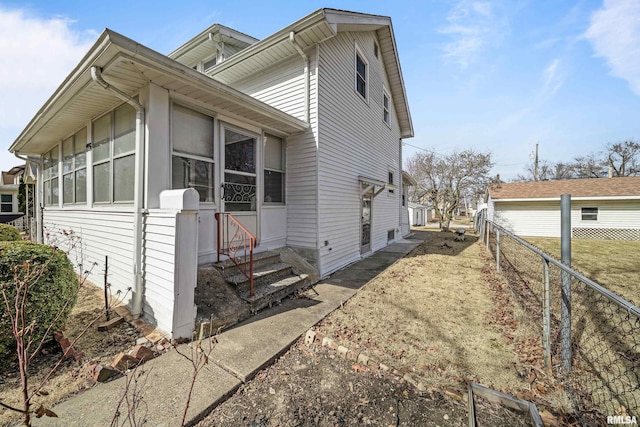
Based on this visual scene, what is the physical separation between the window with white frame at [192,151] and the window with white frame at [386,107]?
816 cm

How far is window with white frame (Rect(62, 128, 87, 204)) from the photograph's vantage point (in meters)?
5.76

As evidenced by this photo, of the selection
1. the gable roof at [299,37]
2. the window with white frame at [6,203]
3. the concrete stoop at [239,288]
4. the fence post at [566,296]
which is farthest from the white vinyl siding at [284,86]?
the window with white frame at [6,203]

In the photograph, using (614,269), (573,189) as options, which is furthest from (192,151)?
(573,189)

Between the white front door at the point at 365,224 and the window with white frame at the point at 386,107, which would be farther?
the window with white frame at the point at 386,107

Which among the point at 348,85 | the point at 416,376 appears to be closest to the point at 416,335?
the point at 416,376

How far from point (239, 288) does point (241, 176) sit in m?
2.29

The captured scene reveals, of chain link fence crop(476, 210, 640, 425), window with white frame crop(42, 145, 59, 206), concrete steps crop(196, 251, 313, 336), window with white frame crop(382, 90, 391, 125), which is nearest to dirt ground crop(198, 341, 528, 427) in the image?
chain link fence crop(476, 210, 640, 425)

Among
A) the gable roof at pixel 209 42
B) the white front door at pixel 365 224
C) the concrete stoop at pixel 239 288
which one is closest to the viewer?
the concrete stoop at pixel 239 288

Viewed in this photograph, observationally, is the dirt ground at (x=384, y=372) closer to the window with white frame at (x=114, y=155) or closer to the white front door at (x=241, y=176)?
the window with white frame at (x=114, y=155)

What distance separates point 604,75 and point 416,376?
15.2m

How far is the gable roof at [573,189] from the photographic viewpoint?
47.8ft

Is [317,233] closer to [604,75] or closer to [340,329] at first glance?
[340,329]

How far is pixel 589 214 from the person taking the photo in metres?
15.3

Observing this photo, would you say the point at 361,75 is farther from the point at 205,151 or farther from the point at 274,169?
the point at 205,151
